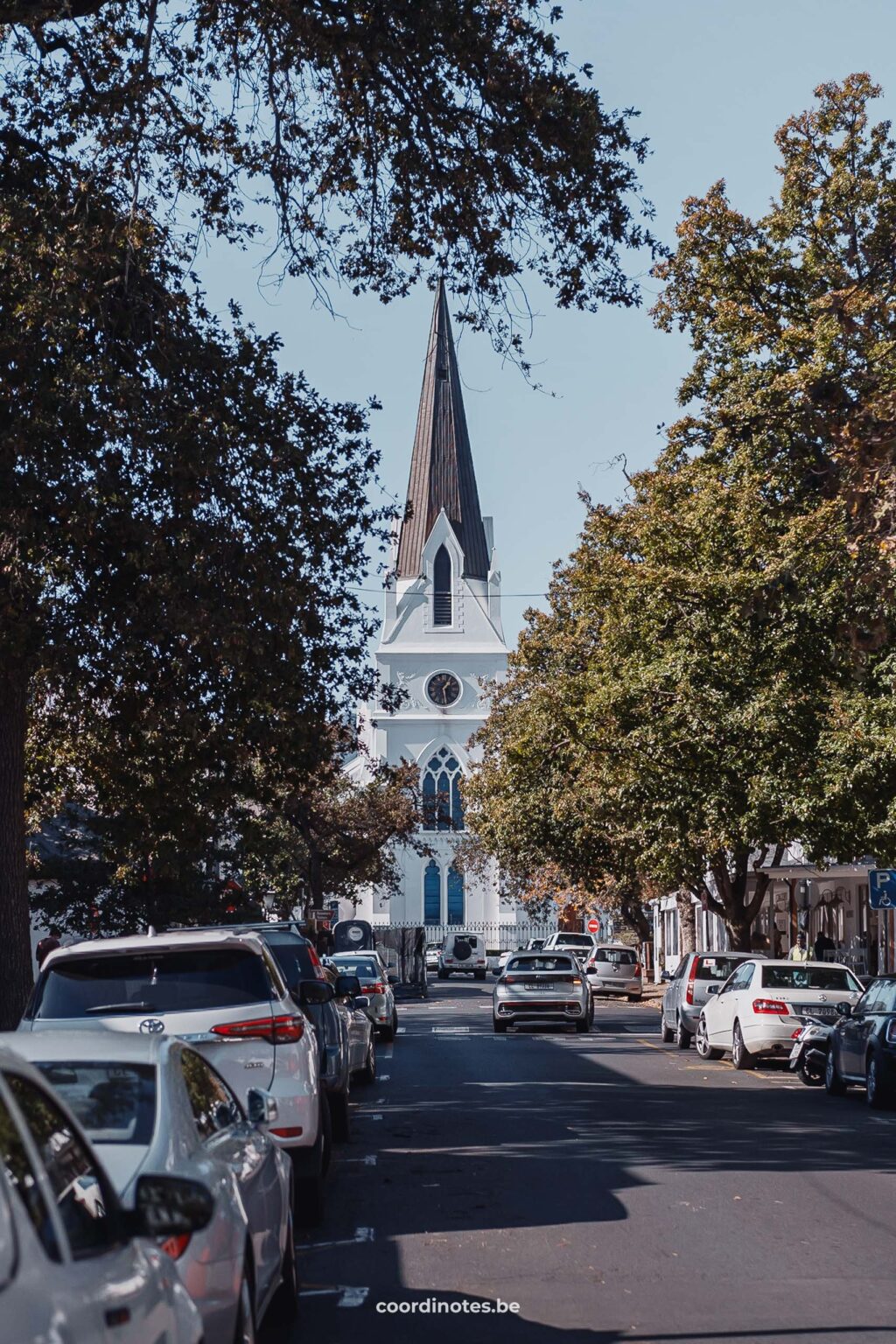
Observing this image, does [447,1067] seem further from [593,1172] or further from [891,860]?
[593,1172]

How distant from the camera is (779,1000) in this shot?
23.7m

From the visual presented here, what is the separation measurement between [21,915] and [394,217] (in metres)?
7.58

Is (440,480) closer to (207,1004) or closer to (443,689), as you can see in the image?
(443,689)

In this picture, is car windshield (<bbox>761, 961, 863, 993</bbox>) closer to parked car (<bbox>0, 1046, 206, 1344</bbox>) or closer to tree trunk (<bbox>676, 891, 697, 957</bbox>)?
parked car (<bbox>0, 1046, 206, 1344</bbox>)

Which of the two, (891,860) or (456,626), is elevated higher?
(456,626)

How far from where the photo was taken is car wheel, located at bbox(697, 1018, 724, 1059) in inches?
1050

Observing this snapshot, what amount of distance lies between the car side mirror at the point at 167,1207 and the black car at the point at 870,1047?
1489 cm

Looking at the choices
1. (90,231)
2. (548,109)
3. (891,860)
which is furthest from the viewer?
(891,860)

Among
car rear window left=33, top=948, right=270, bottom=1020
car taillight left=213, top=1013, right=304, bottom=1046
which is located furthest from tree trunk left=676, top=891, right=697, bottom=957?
car rear window left=33, top=948, right=270, bottom=1020

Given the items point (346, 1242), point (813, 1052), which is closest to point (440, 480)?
point (813, 1052)

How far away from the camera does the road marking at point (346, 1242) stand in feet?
32.2

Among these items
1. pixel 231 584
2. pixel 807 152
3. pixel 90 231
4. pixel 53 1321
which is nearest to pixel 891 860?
pixel 807 152

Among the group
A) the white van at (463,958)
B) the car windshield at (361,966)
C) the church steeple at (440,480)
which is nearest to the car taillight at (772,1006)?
the car windshield at (361,966)

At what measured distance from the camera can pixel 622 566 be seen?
32.7 m
